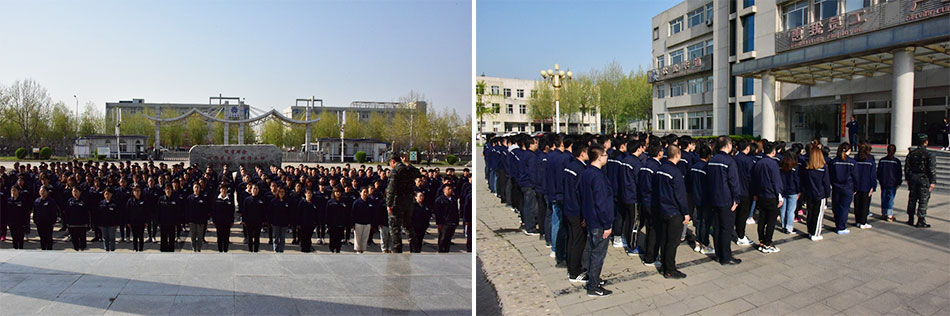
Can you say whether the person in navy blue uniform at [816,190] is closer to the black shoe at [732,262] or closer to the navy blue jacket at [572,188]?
the black shoe at [732,262]

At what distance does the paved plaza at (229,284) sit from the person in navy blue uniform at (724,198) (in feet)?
9.24

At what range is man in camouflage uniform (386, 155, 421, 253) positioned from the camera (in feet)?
20.3

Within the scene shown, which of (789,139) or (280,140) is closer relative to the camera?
(789,139)

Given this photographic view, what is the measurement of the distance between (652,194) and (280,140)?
60.5 metres

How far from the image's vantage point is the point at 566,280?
5.18 m

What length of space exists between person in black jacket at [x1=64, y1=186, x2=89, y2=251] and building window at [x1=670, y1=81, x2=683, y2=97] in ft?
113

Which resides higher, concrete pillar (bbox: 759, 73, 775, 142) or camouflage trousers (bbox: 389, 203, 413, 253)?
concrete pillar (bbox: 759, 73, 775, 142)

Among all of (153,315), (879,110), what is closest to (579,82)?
(879,110)

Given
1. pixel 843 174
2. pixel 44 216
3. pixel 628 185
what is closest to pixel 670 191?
pixel 628 185

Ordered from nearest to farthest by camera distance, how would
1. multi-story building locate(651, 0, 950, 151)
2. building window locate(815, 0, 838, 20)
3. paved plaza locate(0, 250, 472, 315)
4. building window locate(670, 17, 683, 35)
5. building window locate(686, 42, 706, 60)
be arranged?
paved plaza locate(0, 250, 472, 315)
multi-story building locate(651, 0, 950, 151)
building window locate(815, 0, 838, 20)
building window locate(686, 42, 706, 60)
building window locate(670, 17, 683, 35)

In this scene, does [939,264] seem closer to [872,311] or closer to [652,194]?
[872,311]

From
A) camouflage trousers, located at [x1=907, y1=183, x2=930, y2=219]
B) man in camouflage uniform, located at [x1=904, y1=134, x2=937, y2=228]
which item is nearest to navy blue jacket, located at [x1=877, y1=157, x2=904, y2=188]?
man in camouflage uniform, located at [x1=904, y1=134, x2=937, y2=228]

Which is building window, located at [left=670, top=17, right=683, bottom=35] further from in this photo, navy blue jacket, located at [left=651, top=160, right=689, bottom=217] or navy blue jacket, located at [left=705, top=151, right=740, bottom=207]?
navy blue jacket, located at [left=651, top=160, right=689, bottom=217]

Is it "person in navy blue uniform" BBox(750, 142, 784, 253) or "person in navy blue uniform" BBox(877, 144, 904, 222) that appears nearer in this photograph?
"person in navy blue uniform" BBox(750, 142, 784, 253)
